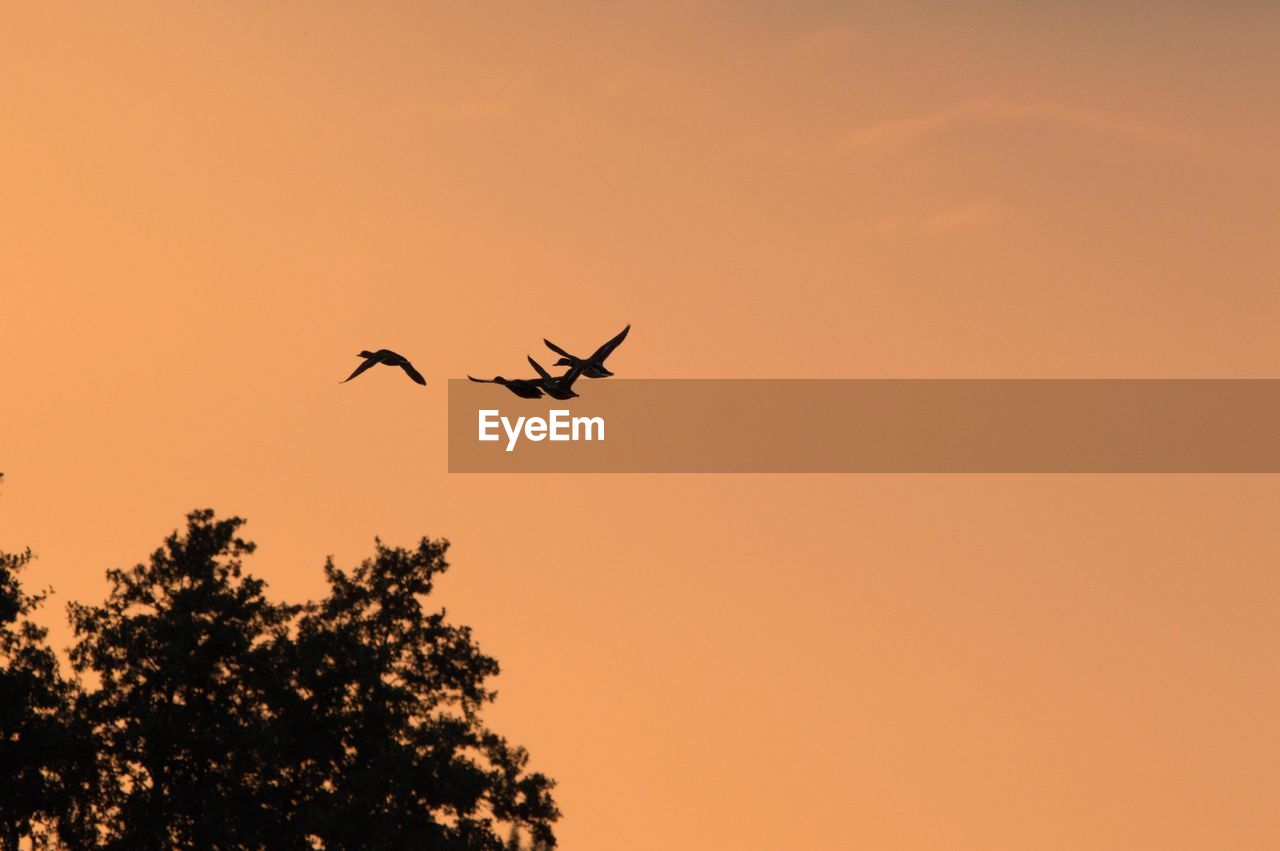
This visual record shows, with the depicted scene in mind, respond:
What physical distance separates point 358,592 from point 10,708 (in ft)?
32.4

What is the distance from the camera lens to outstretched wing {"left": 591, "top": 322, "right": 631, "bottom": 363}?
28.3 metres

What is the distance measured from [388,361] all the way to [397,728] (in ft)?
132

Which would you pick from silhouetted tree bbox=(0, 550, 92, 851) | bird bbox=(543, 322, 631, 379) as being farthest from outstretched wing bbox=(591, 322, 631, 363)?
silhouetted tree bbox=(0, 550, 92, 851)

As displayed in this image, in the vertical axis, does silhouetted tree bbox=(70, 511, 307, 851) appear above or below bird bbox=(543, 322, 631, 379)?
above

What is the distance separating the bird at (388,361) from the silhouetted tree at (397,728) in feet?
123

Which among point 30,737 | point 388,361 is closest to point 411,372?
→ point 388,361

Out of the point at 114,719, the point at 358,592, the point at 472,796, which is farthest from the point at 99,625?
the point at 472,796

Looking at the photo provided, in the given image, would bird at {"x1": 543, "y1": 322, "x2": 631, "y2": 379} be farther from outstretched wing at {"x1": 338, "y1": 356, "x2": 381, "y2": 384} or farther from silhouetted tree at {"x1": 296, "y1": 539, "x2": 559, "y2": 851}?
silhouetted tree at {"x1": 296, "y1": 539, "x2": 559, "y2": 851}

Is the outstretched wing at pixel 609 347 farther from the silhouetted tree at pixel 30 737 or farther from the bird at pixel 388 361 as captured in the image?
the silhouetted tree at pixel 30 737

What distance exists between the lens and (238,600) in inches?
2611

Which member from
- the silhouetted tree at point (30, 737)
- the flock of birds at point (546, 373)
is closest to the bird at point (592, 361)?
the flock of birds at point (546, 373)

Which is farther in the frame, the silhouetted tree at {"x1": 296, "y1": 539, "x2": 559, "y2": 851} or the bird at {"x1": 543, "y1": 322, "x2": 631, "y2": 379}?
the silhouetted tree at {"x1": 296, "y1": 539, "x2": 559, "y2": 851}

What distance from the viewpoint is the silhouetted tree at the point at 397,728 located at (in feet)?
213

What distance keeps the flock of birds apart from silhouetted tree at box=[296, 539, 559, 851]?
37.7 metres
